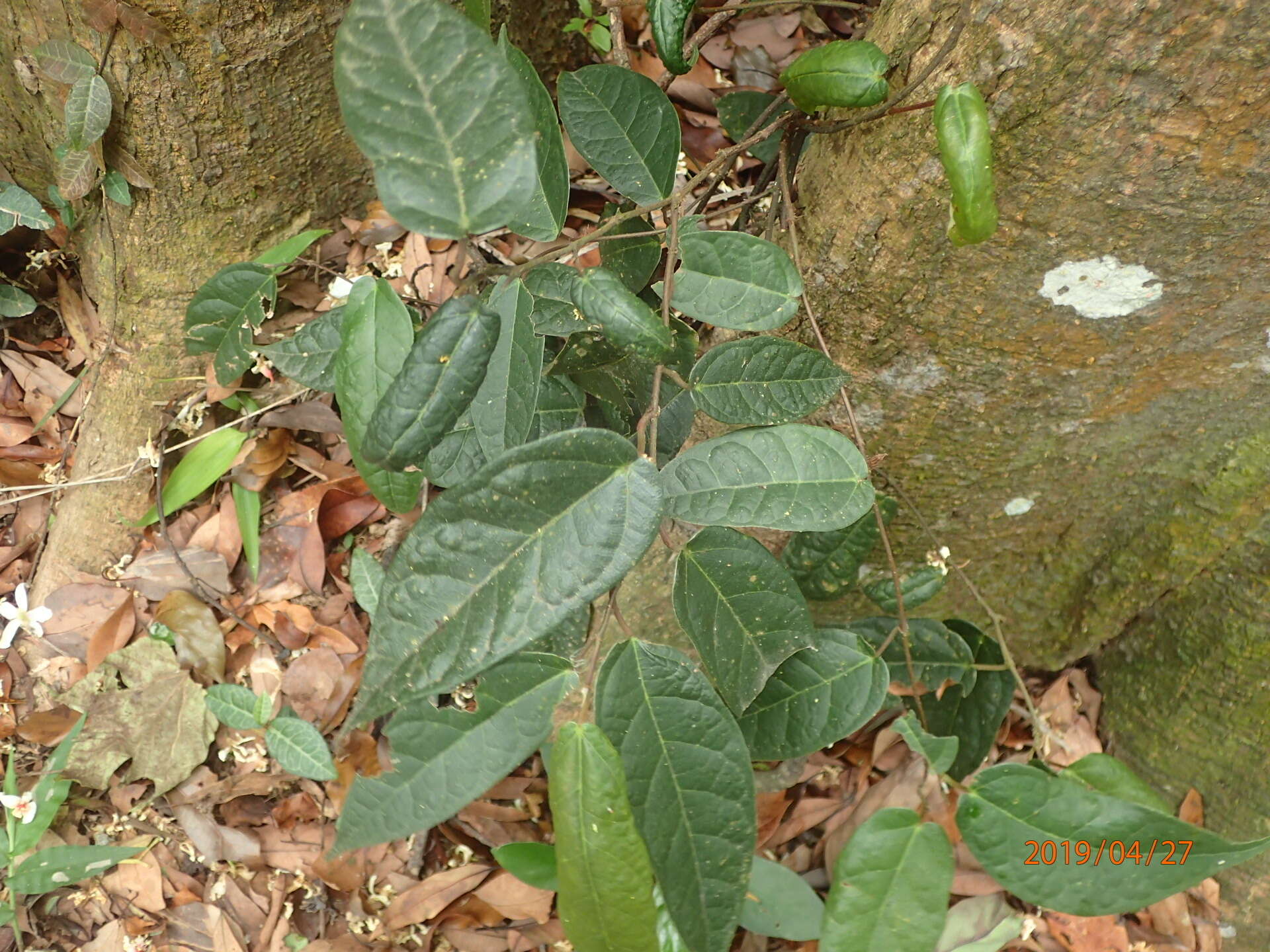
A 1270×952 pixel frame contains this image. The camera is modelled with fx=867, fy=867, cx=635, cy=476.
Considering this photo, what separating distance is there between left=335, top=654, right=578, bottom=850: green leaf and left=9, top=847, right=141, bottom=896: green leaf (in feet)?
2.73

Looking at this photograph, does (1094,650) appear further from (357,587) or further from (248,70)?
(248,70)

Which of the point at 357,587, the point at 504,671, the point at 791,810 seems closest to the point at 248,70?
the point at 357,587

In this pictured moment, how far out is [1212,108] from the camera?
0.72 m

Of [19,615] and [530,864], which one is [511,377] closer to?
[530,864]

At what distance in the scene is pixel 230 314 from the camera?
1322mm

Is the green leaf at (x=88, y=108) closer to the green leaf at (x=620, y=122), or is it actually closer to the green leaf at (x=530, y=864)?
the green leaf at (x=620, y=122)

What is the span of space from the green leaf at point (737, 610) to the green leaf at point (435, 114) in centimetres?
41

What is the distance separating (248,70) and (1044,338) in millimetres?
1209

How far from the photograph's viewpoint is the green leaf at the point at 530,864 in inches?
51.4

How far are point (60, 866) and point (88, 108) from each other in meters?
1.20

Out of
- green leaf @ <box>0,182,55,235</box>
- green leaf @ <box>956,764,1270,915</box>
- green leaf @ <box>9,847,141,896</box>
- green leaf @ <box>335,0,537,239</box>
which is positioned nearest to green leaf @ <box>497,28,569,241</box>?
green leaf @ <box>335,0,537,239</box>

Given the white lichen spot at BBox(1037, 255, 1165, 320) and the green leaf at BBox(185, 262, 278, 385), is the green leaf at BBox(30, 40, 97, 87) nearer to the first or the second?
the green leaf at BBox(185, 262, 278, 385)

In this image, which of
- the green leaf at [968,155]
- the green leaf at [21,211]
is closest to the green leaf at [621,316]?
the green leaf at [968,155]

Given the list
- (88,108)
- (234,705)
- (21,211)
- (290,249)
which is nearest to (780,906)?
(234,705)
